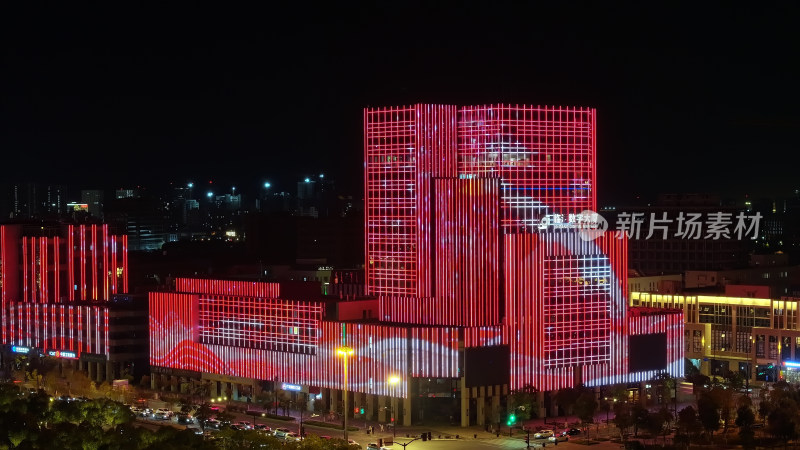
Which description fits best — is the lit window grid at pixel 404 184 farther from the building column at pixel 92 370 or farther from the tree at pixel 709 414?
the building column at pixel 92 370

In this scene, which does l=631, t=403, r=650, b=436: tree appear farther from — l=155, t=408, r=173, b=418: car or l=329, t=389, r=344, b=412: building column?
l=155, t=408, r=173, b=418: car

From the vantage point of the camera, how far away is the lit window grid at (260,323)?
68000 millimetres

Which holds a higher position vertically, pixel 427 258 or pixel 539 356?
pixel 427 258

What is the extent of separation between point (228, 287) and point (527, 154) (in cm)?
1741

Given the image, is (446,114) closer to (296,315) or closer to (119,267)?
(296,315)

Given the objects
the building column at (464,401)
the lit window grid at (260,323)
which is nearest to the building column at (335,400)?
the lit window grid at (260,323)

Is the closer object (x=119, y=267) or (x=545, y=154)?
(x=545, y=154)

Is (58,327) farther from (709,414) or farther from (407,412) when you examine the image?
(709,414)

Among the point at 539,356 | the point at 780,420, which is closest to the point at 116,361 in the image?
the point at 539,356

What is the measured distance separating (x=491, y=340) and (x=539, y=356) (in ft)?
8.99

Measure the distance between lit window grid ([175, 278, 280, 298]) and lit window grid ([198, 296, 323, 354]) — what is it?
105 centimetres

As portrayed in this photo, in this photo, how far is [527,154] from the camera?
66.9 metres

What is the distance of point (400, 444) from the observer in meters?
57.4

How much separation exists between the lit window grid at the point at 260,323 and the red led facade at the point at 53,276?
11.1m
